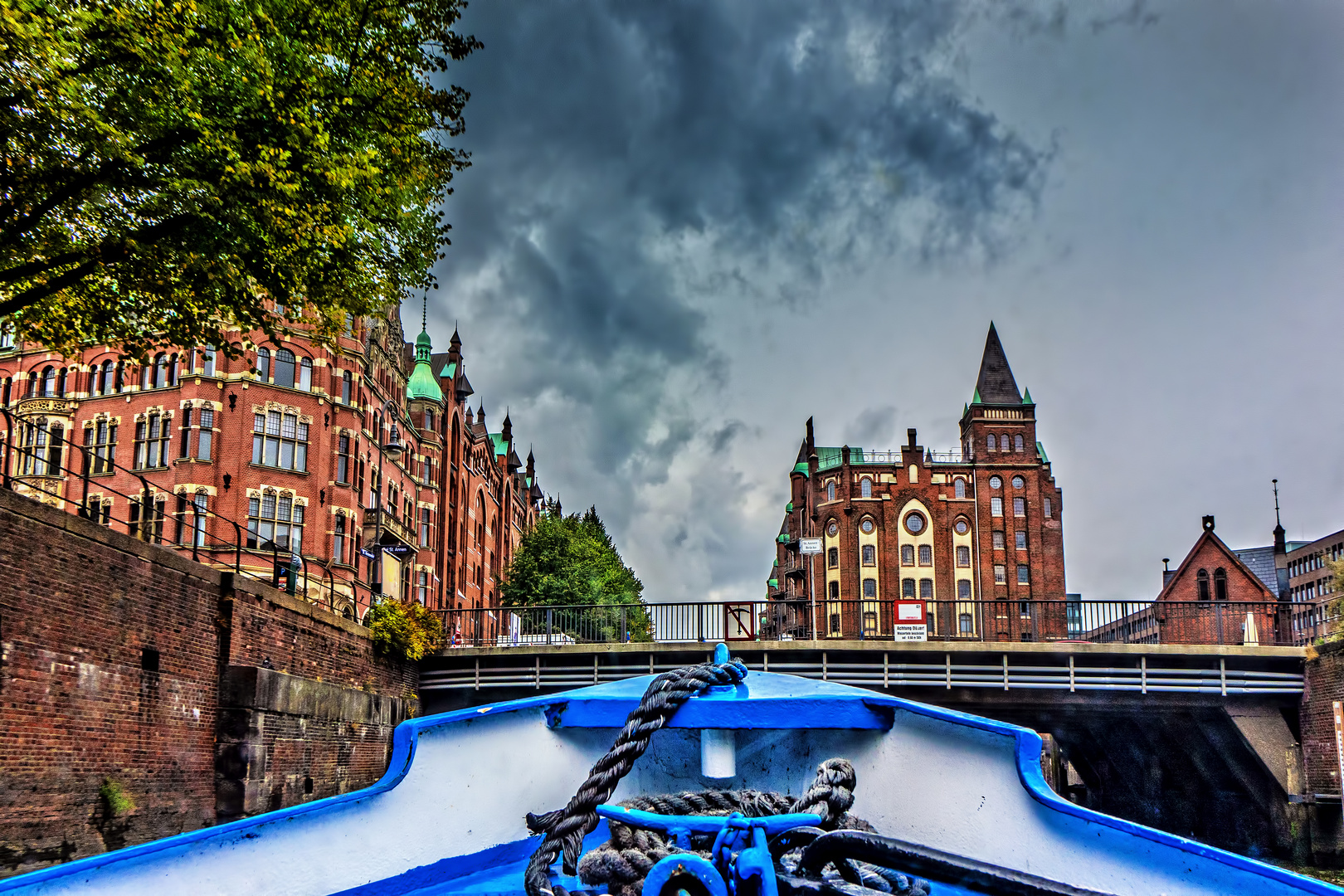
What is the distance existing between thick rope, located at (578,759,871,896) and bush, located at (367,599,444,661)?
17329 mm

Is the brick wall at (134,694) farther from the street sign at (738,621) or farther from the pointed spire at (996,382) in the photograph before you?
the pointed spire at (996,382)

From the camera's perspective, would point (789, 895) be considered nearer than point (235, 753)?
Yes

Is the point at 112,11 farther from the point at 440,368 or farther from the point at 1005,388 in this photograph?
the point at 1005,388

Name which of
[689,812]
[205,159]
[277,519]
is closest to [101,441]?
[277,519]

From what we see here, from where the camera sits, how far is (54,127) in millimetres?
9312

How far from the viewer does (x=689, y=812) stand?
3803mm

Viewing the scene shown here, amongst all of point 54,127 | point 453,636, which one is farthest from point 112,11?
point 453,636

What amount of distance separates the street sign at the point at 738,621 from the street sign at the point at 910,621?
134 inches

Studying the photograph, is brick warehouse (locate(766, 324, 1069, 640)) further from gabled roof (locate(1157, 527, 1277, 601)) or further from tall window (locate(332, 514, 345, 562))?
tall window (locate(332, 514, 345, 562))

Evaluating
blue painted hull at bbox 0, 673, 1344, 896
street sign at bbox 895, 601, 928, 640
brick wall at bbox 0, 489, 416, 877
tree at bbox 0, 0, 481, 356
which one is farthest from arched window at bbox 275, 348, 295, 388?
blue painted hull at bbox 0, 673, 1344, 896

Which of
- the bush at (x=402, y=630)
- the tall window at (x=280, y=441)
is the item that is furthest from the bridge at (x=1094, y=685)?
the tall window at (x=280, y=441)

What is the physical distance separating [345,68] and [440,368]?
44.1m

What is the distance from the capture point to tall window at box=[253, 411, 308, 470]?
2909 centimetres

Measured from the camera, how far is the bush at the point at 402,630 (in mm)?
20125
